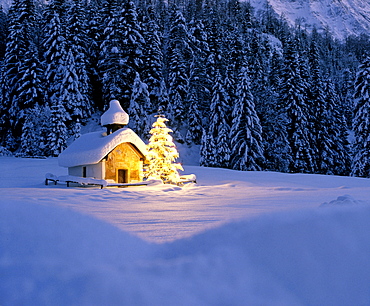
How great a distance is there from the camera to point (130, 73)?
43.8 m

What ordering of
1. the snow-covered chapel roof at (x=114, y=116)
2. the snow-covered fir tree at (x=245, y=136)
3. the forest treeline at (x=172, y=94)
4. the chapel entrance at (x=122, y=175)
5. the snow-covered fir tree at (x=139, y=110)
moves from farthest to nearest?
the snow-covered fir tree at (x=139, y=110), the forest treeline at (x=172, y=94), the snow-covered fir tree at (x=245, y=136), the snow-covered chapel roof at (x=114, y=116), the chapel entrance at (x=122, y=175)

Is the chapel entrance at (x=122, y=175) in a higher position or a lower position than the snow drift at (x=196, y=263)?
higher

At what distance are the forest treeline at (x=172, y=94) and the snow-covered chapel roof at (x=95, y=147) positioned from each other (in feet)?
53.6

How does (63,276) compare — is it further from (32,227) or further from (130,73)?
(130,73)

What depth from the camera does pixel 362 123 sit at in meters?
29.1

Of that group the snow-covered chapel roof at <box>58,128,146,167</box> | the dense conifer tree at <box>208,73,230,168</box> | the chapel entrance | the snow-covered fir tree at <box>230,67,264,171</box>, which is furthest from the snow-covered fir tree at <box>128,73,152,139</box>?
the chapel entrance

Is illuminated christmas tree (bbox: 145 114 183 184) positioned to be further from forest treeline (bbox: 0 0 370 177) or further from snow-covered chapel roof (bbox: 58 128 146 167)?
forest treeline (bbox: 0 0 370 177)

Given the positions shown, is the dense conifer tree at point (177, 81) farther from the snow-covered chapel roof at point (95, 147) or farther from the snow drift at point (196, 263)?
the snow drift at point (196, 263)

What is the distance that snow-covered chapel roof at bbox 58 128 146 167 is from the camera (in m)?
17.3

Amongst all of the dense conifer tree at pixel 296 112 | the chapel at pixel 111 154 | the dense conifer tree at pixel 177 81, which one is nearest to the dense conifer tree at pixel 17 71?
the dense conifer tree at pixel 177 81

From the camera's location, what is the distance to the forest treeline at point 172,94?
35.4 metres

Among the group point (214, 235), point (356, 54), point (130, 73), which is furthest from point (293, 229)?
point (356, 54)

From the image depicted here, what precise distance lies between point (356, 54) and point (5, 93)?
4697 inches

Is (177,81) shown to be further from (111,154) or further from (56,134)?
(111,154)
